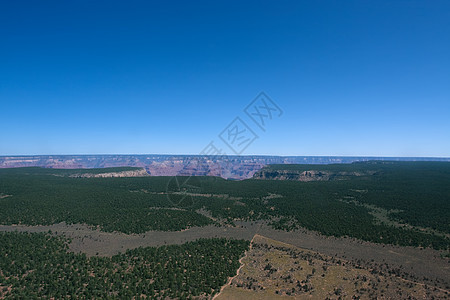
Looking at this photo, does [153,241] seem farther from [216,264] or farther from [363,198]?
[363,198]

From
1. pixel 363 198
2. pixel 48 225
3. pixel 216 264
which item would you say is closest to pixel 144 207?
pixel 48 225

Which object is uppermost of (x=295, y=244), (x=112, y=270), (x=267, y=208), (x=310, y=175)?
(x=310, y=175)

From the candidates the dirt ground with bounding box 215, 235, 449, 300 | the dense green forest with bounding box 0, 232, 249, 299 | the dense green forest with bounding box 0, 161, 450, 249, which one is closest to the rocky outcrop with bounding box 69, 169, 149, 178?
the dense green forest with bounding box 0, 161, 450, 249

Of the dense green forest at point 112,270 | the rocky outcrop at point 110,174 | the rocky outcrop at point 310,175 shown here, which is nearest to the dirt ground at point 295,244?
the dense green forest at point 112,270

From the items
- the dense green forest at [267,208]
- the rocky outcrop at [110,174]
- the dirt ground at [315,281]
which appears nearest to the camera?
the dirt ground at [315,281]

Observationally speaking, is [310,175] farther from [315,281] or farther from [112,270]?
[112,270]

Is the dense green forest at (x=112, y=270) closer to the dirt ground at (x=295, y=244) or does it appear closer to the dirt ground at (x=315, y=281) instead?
the dirt ground at (x=315, y=281)

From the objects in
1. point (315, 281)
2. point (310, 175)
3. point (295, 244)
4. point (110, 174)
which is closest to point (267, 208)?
point (295, 244)

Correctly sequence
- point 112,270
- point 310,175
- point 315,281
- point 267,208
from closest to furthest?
point 315,281 < point 112,270 < point 267,208 < point 310,175
